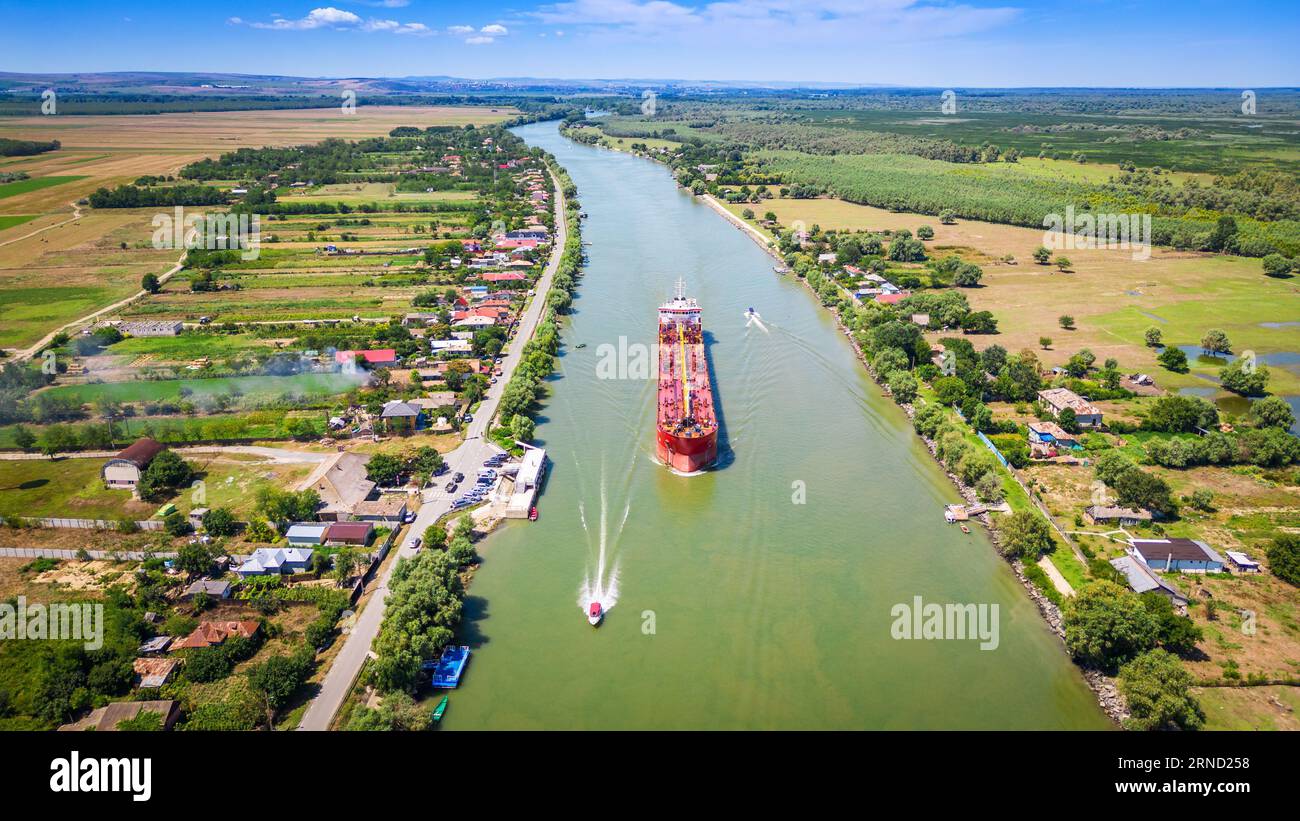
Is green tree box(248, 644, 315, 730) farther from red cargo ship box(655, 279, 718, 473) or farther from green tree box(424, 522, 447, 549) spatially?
red cargo ship box(655, 279, 718, 473)

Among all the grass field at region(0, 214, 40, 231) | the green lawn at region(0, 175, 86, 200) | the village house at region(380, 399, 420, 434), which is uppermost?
the green lawn at region(0, 175, 86, 200)

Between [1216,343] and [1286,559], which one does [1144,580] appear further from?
[1216,343]

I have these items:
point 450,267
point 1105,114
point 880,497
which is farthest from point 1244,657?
point 1105,114

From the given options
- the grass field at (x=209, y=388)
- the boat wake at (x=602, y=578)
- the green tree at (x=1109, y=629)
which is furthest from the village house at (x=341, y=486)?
the green tree at (x=1109, y=629)

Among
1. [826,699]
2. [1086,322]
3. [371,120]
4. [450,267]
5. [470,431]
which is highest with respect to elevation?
[371,120]

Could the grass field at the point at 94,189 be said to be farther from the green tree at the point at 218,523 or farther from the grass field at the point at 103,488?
the green tree at the point at 218,523

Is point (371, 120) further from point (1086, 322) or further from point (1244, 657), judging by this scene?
point (1244, 657)

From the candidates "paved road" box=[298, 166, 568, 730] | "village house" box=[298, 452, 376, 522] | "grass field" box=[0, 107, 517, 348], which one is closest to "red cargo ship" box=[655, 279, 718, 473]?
"paved road" box=[298, 166, 568, 730]

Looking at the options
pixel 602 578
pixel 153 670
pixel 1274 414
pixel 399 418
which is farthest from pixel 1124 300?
pixel 153 670
